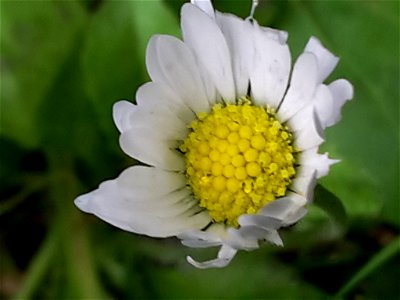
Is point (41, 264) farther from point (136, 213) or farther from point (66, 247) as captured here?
point (136, 213)

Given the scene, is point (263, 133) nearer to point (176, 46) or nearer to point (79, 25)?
point (176, 46)

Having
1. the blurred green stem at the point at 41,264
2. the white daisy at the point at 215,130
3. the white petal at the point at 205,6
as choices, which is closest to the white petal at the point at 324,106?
the white daisy at the point at 215,130

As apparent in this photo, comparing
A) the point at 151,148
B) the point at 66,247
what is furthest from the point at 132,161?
the point at 151,148

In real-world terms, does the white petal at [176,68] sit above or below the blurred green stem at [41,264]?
above

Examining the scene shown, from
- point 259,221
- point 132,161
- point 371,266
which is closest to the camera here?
point 259,221

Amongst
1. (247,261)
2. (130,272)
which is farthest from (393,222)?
(130,272)

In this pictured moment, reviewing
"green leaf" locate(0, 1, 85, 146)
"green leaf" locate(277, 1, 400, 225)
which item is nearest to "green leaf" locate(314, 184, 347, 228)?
"green leaf" locate(277, 1, 400, 225)

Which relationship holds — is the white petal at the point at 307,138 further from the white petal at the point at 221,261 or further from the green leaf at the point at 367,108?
the green leaf at the point at 367,108

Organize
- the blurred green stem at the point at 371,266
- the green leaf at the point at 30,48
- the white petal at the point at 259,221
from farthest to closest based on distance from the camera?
the green leaf at the point at 30,48 < the blurred green stem at the point at 371,266 < the white petal at the point at 259,221
